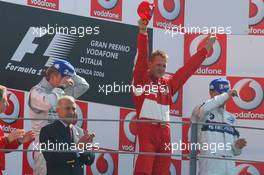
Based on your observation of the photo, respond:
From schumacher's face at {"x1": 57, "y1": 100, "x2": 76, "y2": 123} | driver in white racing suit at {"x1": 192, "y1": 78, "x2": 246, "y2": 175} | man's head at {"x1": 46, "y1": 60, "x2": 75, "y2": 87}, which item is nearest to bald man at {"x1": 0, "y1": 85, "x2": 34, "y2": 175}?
schumacher's face at {"x1": 57, "y1": 100, "x2": 76, "y2": 123}

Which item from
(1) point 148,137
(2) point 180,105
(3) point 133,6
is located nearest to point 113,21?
(3) point 133,6

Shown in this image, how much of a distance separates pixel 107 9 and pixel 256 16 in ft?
4.30

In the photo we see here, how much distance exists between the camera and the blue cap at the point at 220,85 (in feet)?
21.0

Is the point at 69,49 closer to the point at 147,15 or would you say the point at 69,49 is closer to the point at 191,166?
the point at 147,15

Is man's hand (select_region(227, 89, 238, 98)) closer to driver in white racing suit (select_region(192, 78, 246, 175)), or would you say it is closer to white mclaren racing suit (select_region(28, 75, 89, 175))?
driver in white racing suit (select_region(192, 78, 246, 175))

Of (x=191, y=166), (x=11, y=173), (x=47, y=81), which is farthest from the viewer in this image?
(x=11, y=173)

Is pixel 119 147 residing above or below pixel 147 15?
below

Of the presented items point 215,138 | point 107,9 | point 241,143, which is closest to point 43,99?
point 107,9

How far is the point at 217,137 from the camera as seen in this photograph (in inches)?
246

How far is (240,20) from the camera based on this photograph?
6.93m

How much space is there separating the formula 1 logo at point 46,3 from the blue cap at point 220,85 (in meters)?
1.48

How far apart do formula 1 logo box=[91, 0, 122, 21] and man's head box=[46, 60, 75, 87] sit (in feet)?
2.80

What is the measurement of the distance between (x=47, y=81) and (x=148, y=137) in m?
0.95

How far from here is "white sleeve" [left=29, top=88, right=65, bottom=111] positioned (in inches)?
233
